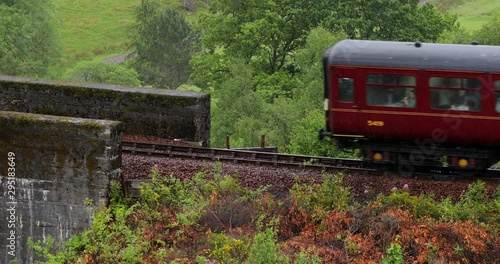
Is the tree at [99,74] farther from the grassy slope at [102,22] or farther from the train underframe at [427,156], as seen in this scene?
the train underframe at [427,156]

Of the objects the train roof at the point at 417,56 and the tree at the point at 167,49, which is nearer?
the train roof at the point at 417,56

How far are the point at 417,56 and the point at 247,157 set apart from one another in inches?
195

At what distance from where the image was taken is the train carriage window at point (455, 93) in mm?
15547

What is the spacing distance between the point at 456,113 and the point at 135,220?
7480 mm

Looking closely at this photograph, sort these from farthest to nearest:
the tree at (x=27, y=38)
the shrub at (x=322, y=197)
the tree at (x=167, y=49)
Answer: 1. the tree at (x=167, y=49)
2. the tree at (x=27, y=38)
3. the shrub at (x=322, y=197)

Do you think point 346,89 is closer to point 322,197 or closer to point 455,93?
point 455,93

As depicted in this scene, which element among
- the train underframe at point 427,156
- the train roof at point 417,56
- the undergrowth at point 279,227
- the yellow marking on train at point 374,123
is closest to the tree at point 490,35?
the train underframe at point 427,156

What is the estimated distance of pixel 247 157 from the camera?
17.9m

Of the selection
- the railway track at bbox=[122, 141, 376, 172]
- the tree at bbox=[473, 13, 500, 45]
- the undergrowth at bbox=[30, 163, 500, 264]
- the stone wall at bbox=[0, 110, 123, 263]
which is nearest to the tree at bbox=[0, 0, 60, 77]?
the tree at bbox=[473, 13, 500, 45]

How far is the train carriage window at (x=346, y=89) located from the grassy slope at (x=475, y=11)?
40.2m

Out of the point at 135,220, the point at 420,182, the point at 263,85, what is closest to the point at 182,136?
the point at 135,220

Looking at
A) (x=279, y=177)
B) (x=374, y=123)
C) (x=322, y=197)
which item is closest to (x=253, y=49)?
(x=374, y=123)

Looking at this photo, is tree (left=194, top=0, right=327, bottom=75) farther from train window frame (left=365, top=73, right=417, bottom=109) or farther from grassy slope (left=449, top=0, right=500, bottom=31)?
grassy slope (left=449, top=0, right=500, bottom=31)

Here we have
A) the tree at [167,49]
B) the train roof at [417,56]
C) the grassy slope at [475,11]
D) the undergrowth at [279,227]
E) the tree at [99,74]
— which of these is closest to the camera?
the undergrowth at [279,227]
